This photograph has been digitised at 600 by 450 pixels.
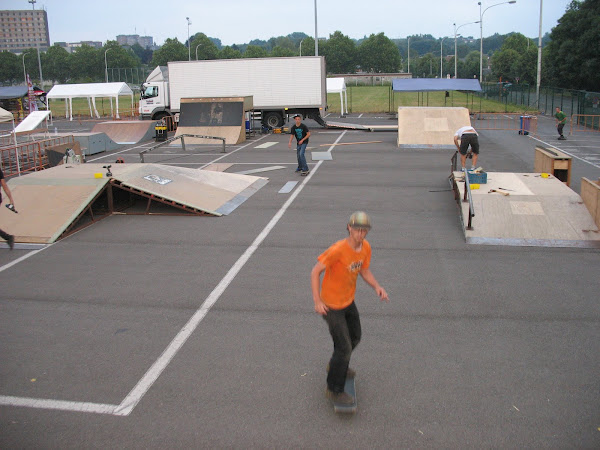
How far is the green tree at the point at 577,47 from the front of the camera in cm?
4756

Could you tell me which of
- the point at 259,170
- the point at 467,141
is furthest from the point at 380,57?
the point at 467,141

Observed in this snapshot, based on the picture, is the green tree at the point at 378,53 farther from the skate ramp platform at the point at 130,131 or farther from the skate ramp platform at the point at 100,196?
the skate ramp platform at the point at 100,196

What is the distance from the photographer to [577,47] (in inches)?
1965

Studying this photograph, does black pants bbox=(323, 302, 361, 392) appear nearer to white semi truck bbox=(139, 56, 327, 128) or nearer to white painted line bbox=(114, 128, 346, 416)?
white painted line bbox=(114, 128, 346, 416)

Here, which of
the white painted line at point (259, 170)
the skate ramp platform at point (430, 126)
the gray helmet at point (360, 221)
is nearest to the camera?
the gray helmet at point (360, 221)

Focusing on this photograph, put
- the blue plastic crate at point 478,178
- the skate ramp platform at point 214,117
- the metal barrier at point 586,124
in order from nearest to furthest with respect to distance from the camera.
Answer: the blue plastic crate at point 478,178
the skate ramp platform at point 214,117
the metal barrier at point 586,124

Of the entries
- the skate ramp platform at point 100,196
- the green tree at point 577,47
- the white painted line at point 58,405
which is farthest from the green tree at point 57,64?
the white painted line at point 58,405

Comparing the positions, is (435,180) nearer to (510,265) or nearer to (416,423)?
(510,265)

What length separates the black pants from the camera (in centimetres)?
473

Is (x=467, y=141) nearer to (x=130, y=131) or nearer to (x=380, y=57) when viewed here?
(x=130, y=131)

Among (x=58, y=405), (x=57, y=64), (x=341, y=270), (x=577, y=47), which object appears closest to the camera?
(x=341, y=270)

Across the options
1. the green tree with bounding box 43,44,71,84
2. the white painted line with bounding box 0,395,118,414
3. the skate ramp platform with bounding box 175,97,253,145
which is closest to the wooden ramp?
the white painted line with bounding box 0,395,118,414

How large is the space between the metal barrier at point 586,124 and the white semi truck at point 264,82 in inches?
592

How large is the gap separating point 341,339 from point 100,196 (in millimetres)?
9911
